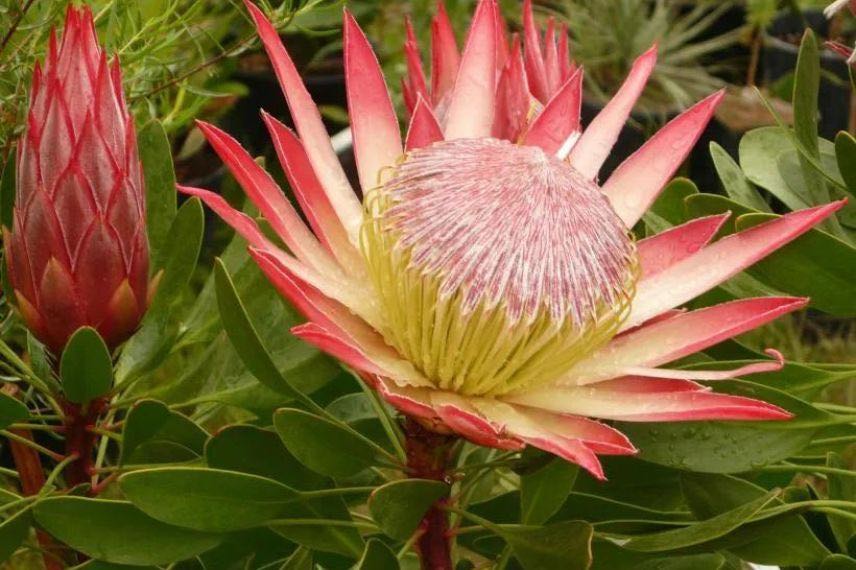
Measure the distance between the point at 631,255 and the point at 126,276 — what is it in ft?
1.07

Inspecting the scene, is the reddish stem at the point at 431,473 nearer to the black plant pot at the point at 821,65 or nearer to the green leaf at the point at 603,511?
the green leaf at the point at 603,511

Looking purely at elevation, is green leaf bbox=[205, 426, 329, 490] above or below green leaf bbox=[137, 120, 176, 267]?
below

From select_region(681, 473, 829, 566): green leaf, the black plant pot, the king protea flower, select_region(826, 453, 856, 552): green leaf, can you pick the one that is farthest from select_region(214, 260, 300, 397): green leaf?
the black plant pot

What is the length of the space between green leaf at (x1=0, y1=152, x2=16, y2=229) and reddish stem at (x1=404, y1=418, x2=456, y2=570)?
326 mm

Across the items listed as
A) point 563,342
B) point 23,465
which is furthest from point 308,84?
point 563,342

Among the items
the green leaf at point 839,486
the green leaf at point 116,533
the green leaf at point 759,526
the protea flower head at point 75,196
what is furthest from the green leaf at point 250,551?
the green leaf at point 839,486

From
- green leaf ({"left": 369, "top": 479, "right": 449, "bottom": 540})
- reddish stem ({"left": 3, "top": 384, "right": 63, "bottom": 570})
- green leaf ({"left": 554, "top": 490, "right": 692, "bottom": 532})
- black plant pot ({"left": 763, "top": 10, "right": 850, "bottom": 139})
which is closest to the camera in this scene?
green leaf ({"left": 369, "top": 479, "right": 449, "bottom": 540})

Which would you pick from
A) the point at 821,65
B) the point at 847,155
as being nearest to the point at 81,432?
the point at 847,155

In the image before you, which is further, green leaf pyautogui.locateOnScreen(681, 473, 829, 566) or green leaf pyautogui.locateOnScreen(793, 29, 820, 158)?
green leaf pyautogui.locateOnScreen(793, 29, 820, 158)

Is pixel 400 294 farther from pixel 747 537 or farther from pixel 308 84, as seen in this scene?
pixel 308 84

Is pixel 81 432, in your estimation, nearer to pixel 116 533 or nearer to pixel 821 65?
pixel 116 533

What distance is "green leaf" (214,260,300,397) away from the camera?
2.28 feet

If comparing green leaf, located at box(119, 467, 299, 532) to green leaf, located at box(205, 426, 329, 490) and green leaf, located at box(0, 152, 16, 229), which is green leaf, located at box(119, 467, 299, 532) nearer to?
green leaf, located at box(205, 426, 329, 490)

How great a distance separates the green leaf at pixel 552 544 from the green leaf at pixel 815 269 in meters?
0.24
